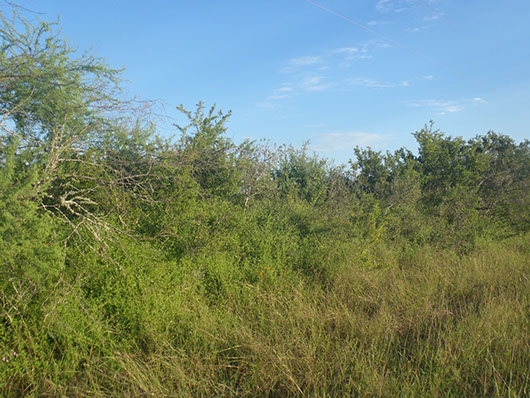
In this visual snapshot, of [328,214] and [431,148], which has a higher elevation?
[431,148]

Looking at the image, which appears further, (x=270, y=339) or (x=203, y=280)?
(x=203, y=280)

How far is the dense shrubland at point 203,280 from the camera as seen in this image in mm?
3369

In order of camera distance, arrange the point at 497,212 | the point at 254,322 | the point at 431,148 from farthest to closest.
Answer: the point at 431,148
the point at 497,212
the point at 254,322

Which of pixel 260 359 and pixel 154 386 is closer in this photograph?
pixel 154 386

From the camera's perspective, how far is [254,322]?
4246 millimetres

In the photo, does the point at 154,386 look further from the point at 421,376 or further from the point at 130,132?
the point at 130,132

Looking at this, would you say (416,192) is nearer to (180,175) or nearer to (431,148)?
(431,148)

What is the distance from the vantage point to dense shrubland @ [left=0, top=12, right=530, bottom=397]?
133 inches

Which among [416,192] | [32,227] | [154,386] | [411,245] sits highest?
[416,192]

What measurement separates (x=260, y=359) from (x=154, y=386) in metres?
0.90

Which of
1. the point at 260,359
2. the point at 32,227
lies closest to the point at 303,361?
the point at 260,359

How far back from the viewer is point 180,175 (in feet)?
19.9

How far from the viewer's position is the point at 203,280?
513cm

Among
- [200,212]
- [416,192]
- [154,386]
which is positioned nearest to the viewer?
[154,386]
